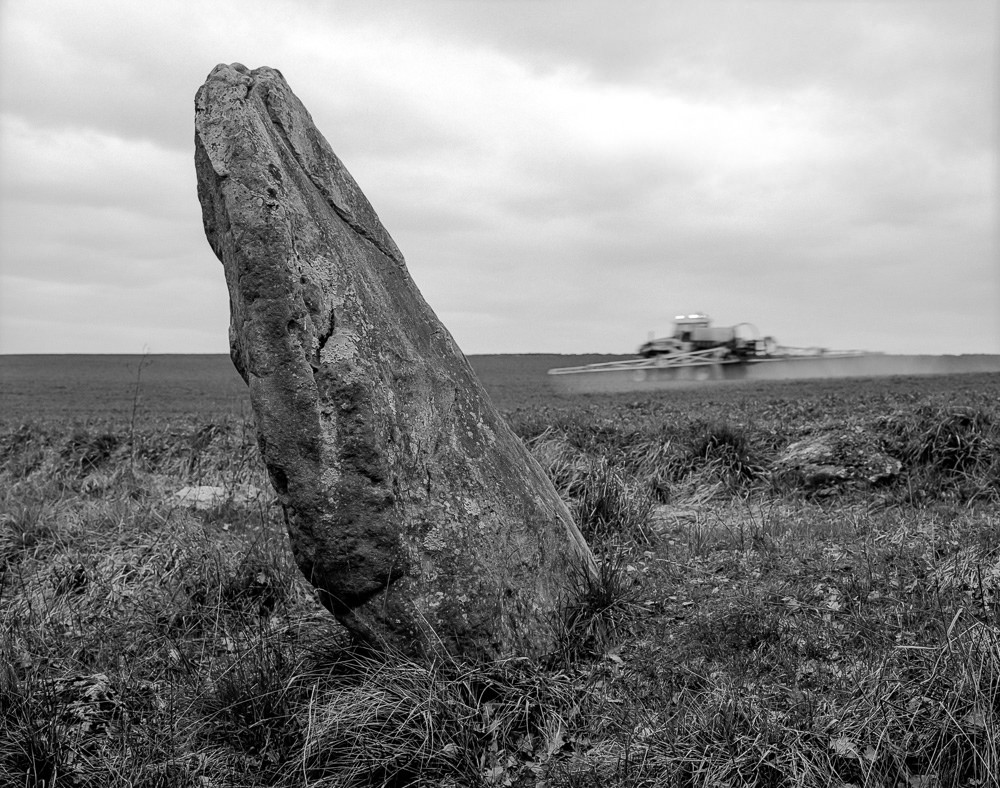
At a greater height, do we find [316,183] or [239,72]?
[239,72]

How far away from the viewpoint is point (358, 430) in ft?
15.1

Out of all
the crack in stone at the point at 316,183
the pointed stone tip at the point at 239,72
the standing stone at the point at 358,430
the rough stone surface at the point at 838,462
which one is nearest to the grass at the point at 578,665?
the standing stone at the point at 358,430

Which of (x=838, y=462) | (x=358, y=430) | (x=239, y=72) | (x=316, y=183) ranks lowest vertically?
(x=838, y=462)

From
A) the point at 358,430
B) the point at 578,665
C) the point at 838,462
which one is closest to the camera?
the point at 358,430

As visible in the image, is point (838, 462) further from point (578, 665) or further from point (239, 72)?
point (239, 72)

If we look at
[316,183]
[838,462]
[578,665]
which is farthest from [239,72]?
[838,462]

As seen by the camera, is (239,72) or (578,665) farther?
(239,72)

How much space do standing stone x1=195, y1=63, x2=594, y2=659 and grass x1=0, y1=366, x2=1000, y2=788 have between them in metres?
0.30

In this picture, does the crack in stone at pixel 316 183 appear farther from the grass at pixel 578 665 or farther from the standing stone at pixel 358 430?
the grass at pixel 578 665

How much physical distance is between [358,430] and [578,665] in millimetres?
1854

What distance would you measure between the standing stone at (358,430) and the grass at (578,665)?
0.30 m

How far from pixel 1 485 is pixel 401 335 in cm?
846

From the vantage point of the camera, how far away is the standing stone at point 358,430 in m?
4.62

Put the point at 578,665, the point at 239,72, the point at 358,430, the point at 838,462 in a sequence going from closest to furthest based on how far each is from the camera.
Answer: the point at 358,430 → the point at 578,665 → the point at 239,72 → the point at 838,462
